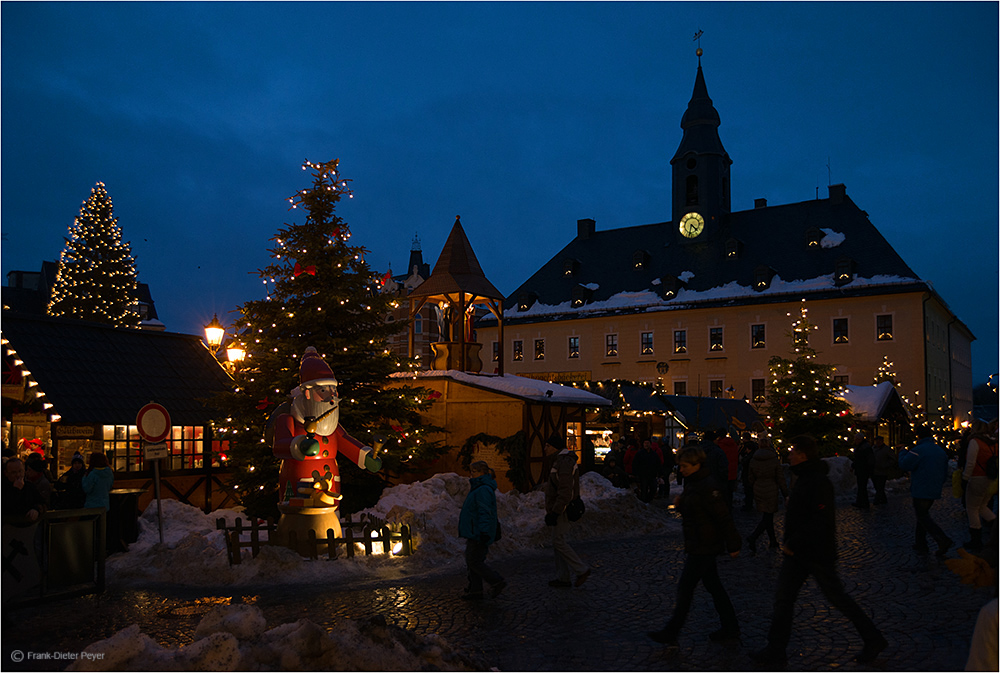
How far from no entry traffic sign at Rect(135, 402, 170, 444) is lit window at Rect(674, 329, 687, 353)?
37.9m

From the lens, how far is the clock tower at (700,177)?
4922 centimetres

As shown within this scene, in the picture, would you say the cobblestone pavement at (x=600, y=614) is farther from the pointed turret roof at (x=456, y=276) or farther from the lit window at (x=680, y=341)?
the lit window at (x=680, y=341)

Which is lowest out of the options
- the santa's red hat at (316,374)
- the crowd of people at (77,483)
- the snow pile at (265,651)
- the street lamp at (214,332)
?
the snow pile at (265,651)

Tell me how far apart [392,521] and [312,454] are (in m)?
2.08

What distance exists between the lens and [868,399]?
2998cm

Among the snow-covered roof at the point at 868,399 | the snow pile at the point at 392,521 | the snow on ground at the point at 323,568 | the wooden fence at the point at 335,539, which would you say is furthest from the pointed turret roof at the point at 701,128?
the wooden fence at the point at 335,539

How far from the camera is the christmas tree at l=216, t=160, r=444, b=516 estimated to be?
15.3m

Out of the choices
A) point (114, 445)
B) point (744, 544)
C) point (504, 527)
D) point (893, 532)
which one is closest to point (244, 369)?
point (114, 445)

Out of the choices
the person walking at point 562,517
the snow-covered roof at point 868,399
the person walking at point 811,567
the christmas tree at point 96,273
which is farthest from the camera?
the christmas tree at point 96,273

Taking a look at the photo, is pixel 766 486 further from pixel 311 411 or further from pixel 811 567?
pixel 311 411

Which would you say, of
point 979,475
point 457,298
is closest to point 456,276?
point 457,298

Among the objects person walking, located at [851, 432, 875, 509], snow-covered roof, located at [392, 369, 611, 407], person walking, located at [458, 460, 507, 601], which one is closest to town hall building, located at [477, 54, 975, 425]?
person walking, located at [851, 432, 875, 509]

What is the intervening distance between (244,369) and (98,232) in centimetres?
3107

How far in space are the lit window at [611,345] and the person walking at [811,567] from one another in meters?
42.6
